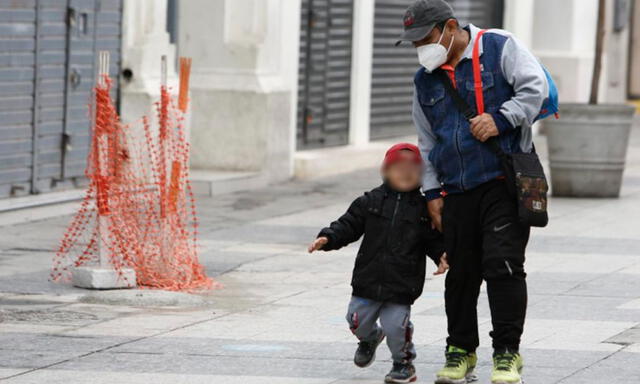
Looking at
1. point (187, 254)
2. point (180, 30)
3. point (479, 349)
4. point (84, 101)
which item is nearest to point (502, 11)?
point (180, 30)

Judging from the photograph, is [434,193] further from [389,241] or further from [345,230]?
[345,230]

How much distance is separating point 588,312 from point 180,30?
7.90m

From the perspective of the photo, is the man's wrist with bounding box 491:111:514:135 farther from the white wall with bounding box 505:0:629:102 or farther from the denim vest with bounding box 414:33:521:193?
the white wall with bounding box 505:0:629:102

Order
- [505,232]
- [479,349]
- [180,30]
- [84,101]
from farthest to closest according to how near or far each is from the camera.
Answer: [180,30], [84,101], [479,349], [505,232]

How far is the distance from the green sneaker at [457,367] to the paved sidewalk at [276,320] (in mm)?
194

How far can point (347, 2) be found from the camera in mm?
17969

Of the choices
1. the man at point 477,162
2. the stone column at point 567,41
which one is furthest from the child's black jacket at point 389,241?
the stone column at point 567,41

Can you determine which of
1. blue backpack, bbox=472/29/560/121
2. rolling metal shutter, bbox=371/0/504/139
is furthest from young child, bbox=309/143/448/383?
rolling metal shutter, bbox=371/0/504/139

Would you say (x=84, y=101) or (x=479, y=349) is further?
(x=84, y=101)

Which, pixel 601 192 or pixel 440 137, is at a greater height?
pixel 440 137

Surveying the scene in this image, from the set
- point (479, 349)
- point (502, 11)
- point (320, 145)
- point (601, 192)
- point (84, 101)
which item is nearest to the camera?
point (479, 349)

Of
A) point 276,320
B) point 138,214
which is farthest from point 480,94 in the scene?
point 138,214

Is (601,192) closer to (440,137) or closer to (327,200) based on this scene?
(327,200)

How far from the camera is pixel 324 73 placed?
57.7 ft
